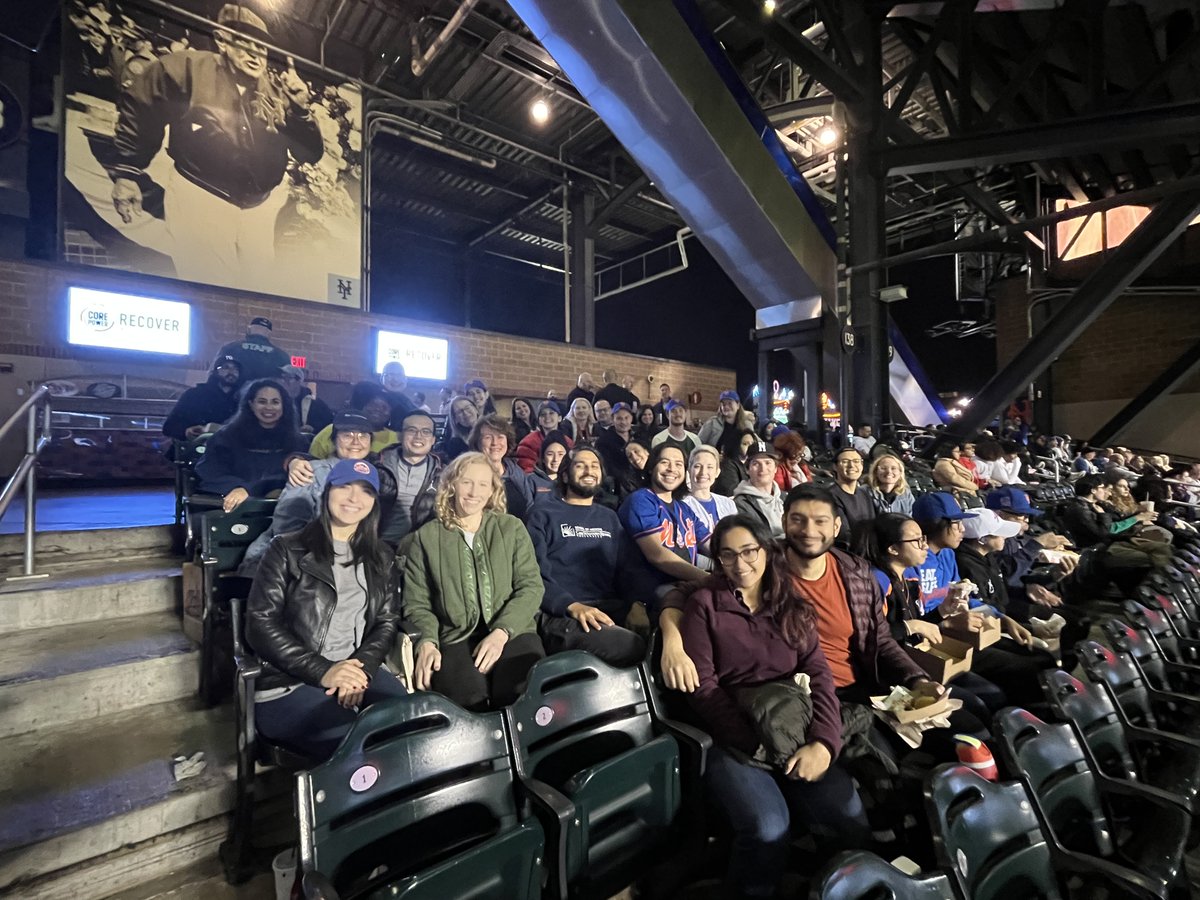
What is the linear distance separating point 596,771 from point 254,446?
264cm

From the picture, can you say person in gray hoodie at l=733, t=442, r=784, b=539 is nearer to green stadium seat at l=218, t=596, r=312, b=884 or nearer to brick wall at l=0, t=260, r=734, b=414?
green stadium seat at l=218, t=596, r=312, b=884

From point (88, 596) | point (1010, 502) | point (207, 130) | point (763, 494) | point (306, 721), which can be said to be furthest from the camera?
point (207, 130)

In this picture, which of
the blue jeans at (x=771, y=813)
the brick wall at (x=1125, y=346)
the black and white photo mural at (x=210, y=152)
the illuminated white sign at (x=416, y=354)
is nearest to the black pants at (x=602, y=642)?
the blue jeans at (x=771, y=813)

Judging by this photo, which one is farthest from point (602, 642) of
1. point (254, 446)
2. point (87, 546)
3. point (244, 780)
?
point (87, 546)

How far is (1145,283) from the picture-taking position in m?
9.81

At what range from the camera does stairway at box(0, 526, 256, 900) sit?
1.52 m

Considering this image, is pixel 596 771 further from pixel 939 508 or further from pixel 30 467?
pixel 30 467

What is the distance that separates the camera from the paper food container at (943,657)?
2191 mm

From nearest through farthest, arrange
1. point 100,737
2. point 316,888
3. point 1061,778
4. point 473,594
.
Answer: point 316,888
point 1061,778
point 100,737
point 473,594

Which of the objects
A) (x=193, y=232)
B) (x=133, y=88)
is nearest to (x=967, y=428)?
(x=193, y=232)

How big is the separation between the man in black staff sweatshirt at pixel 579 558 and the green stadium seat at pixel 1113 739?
1472mm

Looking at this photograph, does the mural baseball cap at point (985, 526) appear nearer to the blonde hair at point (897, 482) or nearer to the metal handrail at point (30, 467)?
the blonde hair at point (897, 482)

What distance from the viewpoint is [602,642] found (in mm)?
2229

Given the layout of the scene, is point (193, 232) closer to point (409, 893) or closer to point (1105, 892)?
point (409, 893)
